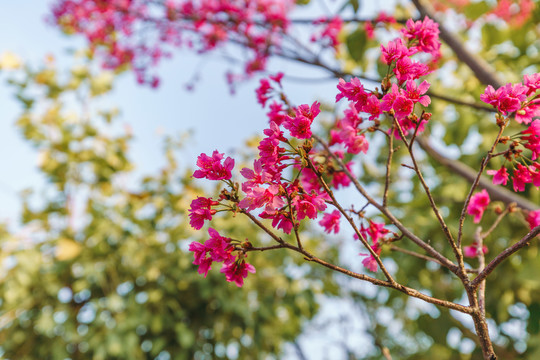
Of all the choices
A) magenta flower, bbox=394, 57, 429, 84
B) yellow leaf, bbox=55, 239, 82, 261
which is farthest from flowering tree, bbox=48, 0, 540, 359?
yellow leaf, bbox=55, 239, 82, 261

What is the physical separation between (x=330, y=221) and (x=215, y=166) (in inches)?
21.7

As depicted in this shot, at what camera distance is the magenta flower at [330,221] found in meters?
1.44

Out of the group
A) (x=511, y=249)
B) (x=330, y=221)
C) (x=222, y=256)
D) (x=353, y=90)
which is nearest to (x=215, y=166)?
(x=222, y=256)

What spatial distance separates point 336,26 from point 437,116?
Result: 1.39 m

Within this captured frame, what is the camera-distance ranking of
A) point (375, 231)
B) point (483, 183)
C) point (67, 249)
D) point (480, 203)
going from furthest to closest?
point (67, 249) → point (483, 183) → point (480, 203) → point (375, 231)

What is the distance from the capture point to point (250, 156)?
182 inches

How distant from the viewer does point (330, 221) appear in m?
1.44

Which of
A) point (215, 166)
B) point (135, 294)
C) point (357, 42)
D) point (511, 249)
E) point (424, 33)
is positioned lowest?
point (135, 294)

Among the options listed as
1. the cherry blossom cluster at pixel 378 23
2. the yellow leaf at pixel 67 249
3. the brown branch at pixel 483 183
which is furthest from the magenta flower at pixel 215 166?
the yellow leaf at pixel 67 249

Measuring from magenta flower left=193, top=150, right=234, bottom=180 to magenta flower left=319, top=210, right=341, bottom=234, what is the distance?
0.50 meters

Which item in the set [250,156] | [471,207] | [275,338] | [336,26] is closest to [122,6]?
[250,156]

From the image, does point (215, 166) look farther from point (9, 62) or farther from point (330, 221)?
point (9, 62)

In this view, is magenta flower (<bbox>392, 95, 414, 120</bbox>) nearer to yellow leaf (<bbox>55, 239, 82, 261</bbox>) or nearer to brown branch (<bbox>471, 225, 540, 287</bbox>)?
brown branch (<bbox>471, 225, 540, 287</bbox>)

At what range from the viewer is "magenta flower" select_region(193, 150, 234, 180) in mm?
1089
